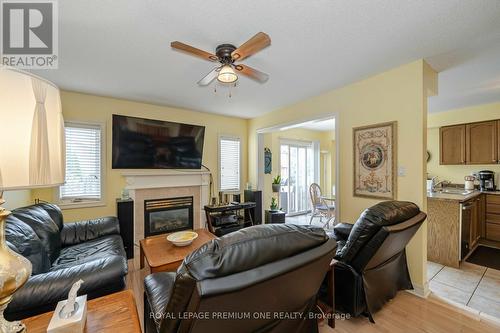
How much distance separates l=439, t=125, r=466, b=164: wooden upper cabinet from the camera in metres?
4.00

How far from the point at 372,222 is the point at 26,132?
1.92 m

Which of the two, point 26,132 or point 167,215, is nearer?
point 26,132

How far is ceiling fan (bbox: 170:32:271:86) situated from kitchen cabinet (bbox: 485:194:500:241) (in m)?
4.33

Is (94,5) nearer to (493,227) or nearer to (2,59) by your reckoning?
(2,59)

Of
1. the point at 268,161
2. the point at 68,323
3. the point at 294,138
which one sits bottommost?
the point at 68,323

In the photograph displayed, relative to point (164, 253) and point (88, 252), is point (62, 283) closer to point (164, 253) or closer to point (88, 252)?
point (164, 253)

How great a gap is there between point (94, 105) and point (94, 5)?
7.35ft

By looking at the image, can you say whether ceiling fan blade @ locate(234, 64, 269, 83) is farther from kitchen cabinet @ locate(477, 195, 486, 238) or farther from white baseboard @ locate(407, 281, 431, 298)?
kitchen cabinet @ locate(477, 195, 486, 238)

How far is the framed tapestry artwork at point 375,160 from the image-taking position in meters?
2.47

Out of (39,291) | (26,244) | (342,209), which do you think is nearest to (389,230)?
(342,209)

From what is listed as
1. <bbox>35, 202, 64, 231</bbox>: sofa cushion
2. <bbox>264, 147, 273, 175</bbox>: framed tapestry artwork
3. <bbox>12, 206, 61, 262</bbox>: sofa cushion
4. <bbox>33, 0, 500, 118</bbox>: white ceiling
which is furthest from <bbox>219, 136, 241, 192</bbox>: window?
<bbox>12, 206, 61, 262</bbox>: sofa cushion

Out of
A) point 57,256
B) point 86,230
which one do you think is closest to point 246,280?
point 57,256

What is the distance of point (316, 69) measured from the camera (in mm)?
2471

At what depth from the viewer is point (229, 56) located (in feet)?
6.19
